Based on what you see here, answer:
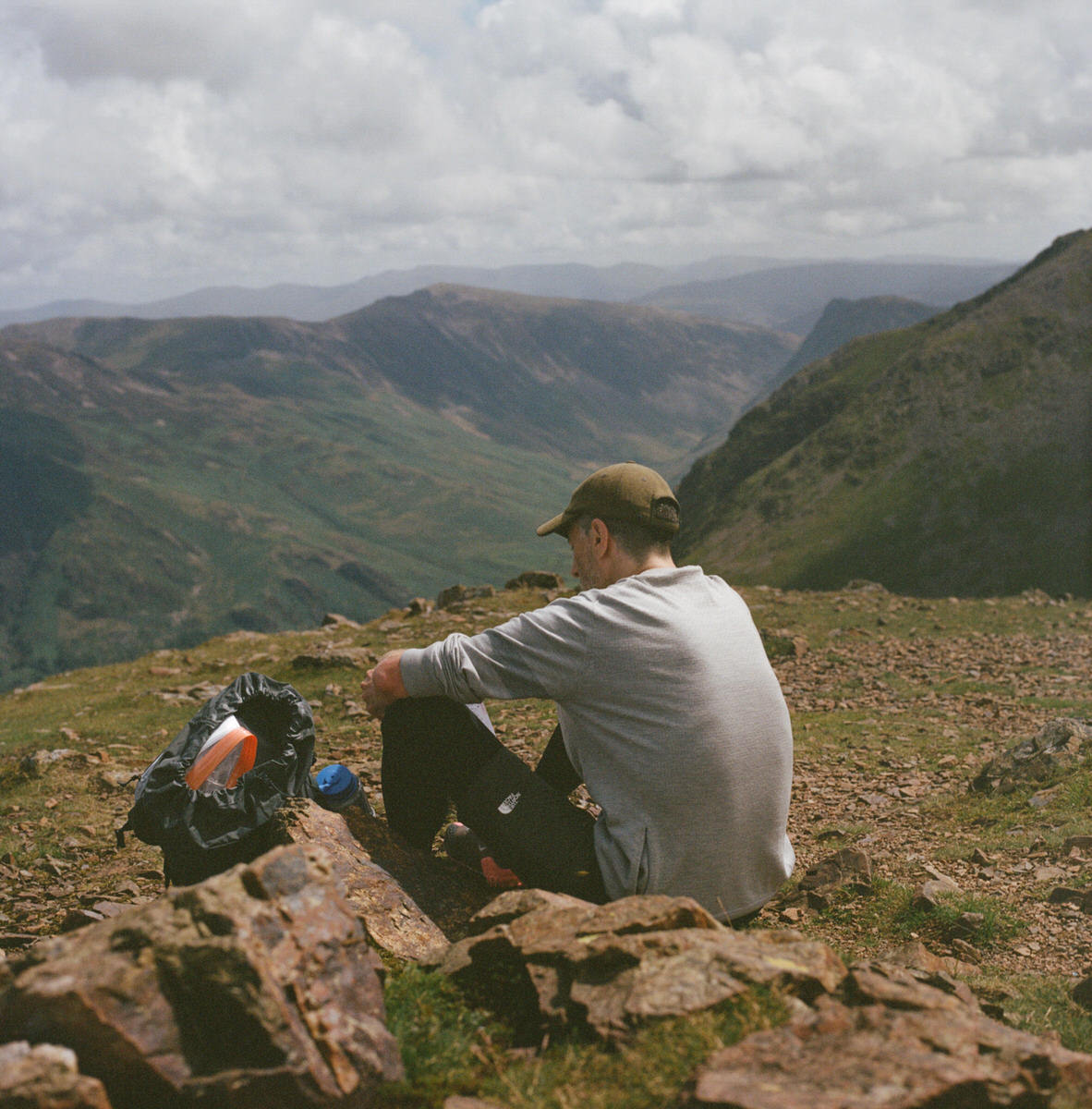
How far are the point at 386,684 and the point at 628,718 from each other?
1.65 metres

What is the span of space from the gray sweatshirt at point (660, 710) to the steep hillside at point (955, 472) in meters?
106

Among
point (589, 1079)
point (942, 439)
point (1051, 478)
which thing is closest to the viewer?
point (589, 1079)

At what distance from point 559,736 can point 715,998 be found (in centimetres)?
294

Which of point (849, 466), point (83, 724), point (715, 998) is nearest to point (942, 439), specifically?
point (849, 466)

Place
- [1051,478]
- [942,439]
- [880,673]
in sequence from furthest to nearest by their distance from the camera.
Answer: [942,439], [1051,478], [880,673]

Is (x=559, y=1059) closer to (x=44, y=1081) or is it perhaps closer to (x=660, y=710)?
(x=660, y=710)

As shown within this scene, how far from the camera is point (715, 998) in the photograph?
4.11m

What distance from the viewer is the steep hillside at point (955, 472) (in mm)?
110875

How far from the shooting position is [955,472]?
121 meters

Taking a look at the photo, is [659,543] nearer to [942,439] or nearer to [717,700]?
[717,700]

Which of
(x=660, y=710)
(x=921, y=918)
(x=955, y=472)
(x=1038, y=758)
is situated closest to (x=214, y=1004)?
(x=660, y=710)

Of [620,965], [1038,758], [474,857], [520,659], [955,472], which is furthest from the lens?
[955,472]

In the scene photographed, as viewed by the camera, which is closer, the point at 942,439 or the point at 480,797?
the point at 480,797

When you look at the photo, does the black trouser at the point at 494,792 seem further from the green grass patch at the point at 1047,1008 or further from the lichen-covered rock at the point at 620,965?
the green grass patch at the point at 1047,1008
